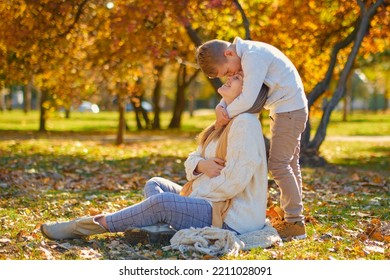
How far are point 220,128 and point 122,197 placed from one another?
3.14 m

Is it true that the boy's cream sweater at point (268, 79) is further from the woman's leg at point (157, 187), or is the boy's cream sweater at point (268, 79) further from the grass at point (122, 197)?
the grass at point (122, 197)

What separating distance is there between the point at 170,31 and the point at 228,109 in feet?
31.4

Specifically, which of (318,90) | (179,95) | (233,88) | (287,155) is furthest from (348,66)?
(179,95)

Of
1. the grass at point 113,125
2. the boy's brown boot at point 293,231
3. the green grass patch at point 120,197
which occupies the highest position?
the boy's brown boot at point 293,231

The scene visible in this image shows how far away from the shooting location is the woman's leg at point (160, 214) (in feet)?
19.8

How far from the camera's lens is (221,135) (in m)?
6.25

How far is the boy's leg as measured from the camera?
21.3 ft

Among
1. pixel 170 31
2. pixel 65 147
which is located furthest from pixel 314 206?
pixel 65 147

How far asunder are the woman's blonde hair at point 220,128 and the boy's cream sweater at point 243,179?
0.08m

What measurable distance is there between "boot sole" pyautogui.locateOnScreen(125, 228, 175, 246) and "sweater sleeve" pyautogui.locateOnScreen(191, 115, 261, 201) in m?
0.59

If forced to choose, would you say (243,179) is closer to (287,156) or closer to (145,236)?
(287,156)

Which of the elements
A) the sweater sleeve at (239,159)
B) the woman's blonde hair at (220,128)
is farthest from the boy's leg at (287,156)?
the sweater sleeve at (239,159)

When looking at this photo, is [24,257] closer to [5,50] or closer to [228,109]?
[228,109]

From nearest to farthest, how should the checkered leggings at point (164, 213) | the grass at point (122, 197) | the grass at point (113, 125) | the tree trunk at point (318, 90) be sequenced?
the grass at point (122, 197) < the checkered leggings at point (164, 213) < the tree trunk at point (318, 90) < the grass at point (113, 125)
